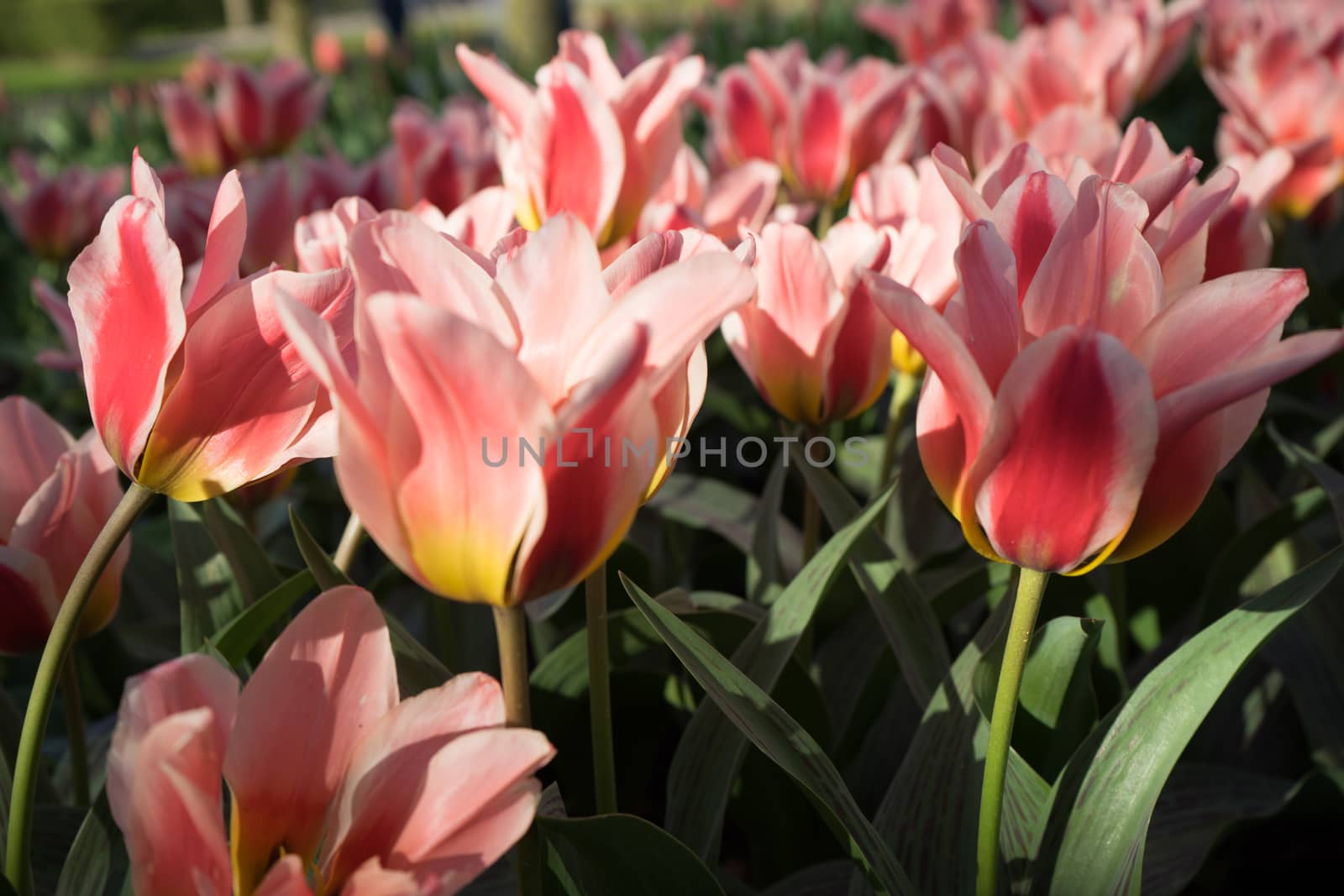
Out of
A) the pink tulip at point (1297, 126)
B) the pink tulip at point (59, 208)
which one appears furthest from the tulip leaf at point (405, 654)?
the pink tulip at point (59, 208)

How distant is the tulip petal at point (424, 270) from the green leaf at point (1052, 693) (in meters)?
0.45

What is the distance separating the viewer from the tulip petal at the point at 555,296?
56cm

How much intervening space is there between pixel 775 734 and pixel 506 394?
0.30m

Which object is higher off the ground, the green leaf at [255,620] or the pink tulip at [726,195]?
the pink tulip at [726,195]

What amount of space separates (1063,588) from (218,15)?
3269 centimetres

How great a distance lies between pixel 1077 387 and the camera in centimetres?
59

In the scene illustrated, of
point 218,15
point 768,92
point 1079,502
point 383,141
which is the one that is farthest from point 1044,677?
point 218,15

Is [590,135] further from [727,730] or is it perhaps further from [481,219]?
[727,730]

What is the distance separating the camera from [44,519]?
0.79 metres

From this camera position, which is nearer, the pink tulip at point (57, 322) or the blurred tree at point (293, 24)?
the pink tulip at point (57, 322)

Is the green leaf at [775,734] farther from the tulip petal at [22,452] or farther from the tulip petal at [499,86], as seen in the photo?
the tulip petal at [499,86]

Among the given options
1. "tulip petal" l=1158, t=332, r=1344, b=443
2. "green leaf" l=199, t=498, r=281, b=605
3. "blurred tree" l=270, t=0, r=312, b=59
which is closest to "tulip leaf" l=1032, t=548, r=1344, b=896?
"tulip petal" l=1158, t=332, r=1344, b=443

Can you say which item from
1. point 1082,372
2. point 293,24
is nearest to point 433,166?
point 1082,372

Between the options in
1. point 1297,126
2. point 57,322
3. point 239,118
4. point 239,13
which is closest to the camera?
point 57,322
